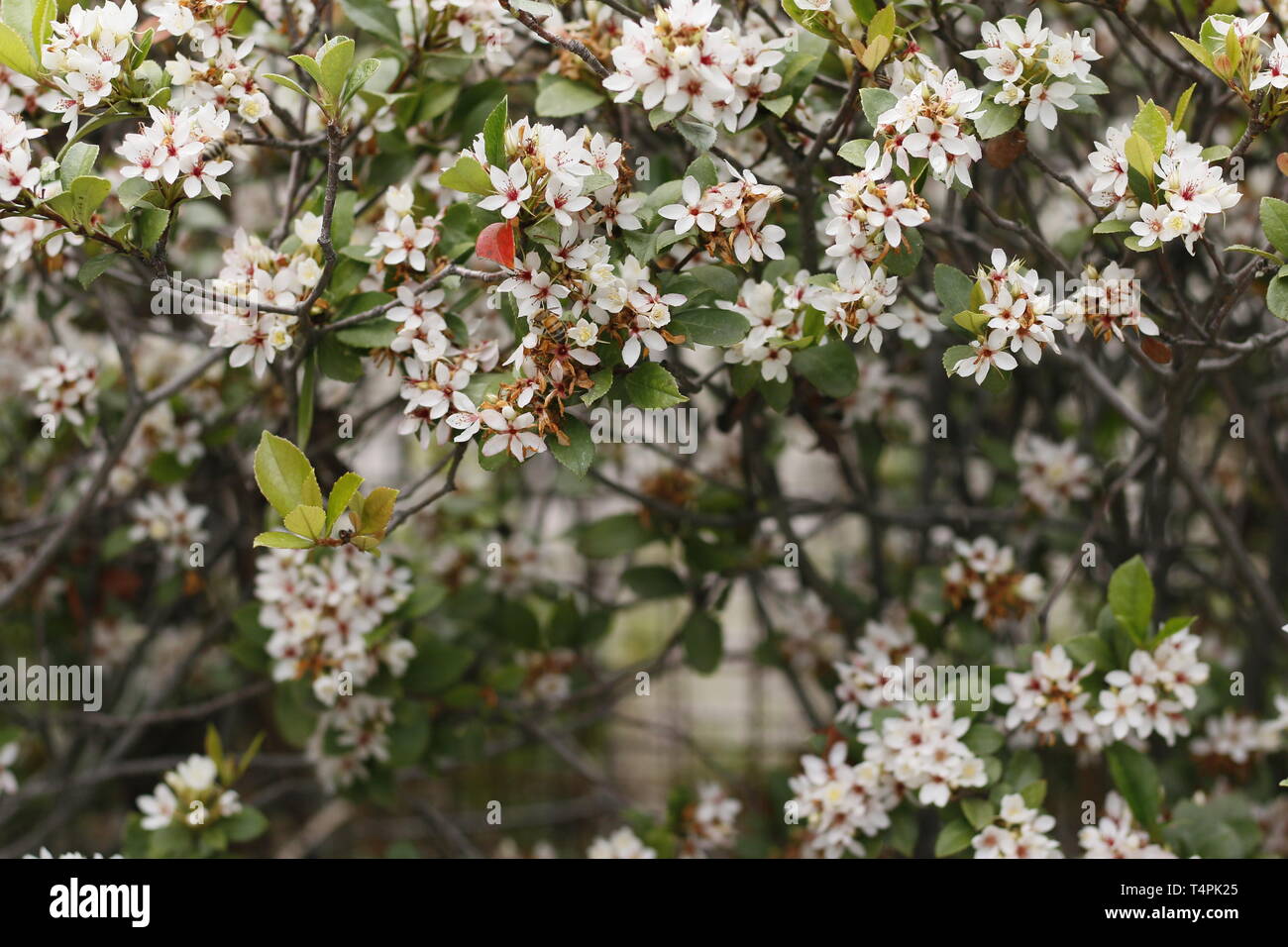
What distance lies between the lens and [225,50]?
1556 mm

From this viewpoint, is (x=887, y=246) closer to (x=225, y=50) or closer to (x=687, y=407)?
(x=687, y=407)

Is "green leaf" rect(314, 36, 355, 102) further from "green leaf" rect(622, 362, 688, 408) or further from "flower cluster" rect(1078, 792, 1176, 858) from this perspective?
"flower cluster" rect(1078, 792, 1176, 858)

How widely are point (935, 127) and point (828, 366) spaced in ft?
1.28

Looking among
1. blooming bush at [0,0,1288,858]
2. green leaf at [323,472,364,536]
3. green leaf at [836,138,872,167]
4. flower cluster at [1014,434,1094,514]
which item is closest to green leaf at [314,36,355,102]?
blooming bush at [0,0,1288,858]

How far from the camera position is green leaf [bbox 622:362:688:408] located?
1.44m

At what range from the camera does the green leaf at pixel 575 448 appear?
4.74 feet

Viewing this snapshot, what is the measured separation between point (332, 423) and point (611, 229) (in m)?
0.85

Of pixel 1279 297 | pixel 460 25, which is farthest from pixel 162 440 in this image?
pixel 1279 297

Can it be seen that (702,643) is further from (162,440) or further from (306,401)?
(162,440)

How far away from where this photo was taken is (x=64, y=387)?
197 cm

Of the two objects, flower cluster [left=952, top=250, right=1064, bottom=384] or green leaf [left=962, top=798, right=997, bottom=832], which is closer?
flower cluster [left=952, top=250, right=1064, bottom=384]

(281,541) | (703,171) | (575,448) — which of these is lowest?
(281,541)

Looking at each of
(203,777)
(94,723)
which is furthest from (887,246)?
(94,723)
